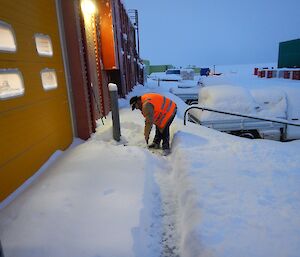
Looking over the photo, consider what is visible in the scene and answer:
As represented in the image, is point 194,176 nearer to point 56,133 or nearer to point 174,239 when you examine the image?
point 174,239

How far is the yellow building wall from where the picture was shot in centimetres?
323

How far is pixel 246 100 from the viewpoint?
304 inches

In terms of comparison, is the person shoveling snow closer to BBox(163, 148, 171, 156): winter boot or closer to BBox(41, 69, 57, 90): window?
BBox(163, 148, 171, 156): winter boot

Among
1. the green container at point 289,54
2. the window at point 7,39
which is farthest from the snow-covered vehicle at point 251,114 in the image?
the green container at point 289,54

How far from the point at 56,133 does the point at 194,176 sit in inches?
101

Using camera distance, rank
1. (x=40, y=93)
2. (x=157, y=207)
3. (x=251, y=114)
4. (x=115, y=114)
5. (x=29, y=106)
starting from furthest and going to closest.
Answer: (x=251, y=114) → (x=115, y=114) → (x=40, y=93) → (x=29, y=106) → (x=157, y=207)

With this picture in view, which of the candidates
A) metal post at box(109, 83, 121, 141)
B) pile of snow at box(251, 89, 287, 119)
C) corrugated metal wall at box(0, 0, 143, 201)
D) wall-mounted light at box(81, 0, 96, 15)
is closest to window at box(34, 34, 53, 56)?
corrugated metal wall at box(0, 0, 143, 201)

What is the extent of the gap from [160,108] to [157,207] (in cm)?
251

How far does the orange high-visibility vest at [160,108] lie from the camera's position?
5363mm

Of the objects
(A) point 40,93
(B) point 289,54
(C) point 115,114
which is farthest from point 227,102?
(B) point 289,54

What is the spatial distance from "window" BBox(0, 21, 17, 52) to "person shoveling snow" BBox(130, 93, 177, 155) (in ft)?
7.98

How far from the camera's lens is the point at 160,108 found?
17.7 feet

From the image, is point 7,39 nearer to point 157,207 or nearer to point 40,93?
point 40,93

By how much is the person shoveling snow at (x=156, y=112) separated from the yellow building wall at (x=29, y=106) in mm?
1545
